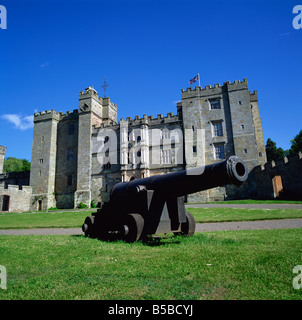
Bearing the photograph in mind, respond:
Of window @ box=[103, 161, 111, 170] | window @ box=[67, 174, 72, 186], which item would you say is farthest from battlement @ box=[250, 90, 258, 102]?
window @ box=[67, 174, 72, 186]

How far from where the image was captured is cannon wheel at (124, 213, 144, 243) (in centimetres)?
614

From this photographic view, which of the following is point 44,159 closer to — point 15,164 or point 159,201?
point 15,164

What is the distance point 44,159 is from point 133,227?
3419 cm

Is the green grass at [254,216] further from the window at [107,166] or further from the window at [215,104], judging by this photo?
the window at [107,166]

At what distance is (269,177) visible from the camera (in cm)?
2461

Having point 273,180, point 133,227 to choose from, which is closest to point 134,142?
point 273,180

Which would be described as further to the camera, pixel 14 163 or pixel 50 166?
pixel 14 163

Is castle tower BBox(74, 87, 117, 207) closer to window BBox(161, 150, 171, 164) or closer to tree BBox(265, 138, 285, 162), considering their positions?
window BBox(161, 150, 171, 164)

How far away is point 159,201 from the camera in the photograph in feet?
20.6

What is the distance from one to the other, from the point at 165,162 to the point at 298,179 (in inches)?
594

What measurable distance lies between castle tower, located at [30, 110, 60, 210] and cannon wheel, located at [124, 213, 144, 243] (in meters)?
31.5
